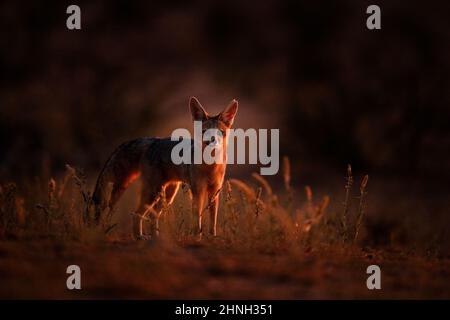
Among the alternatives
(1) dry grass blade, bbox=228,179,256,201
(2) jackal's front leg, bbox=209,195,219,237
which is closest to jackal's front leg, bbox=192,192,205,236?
(2) jackal's front leg, bbox=209,195,219,237

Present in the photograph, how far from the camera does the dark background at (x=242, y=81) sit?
55.8ft

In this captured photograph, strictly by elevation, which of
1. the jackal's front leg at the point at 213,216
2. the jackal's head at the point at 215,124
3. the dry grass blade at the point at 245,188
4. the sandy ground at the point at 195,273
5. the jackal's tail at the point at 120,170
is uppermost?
the jackal's head at the point at 215,124

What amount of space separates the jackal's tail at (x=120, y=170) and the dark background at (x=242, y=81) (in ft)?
21.1

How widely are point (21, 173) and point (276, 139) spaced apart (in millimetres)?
6574

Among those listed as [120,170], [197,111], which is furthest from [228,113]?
[120,170]

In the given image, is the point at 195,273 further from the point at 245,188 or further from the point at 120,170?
the point at 120,170

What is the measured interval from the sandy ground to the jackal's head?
4.63ft

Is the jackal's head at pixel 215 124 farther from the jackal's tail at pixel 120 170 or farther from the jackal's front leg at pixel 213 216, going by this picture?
the jackal's tail at pixel 120 170

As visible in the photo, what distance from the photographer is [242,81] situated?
68.0 ft

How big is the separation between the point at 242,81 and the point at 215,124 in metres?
12.4

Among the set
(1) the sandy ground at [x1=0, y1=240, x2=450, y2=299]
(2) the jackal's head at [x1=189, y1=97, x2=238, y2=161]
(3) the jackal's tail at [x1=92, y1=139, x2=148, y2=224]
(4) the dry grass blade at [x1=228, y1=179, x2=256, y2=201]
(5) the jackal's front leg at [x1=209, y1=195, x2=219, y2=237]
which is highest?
(2) the jackal's head at [x1=189, y1=97, x2=238, y2=161]

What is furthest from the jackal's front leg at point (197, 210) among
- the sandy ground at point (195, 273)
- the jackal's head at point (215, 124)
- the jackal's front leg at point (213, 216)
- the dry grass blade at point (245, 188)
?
the dry grass blade at point (245, 188)

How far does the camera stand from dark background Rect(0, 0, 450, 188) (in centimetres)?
1702

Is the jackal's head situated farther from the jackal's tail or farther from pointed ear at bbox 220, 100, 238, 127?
the jackal's tail
